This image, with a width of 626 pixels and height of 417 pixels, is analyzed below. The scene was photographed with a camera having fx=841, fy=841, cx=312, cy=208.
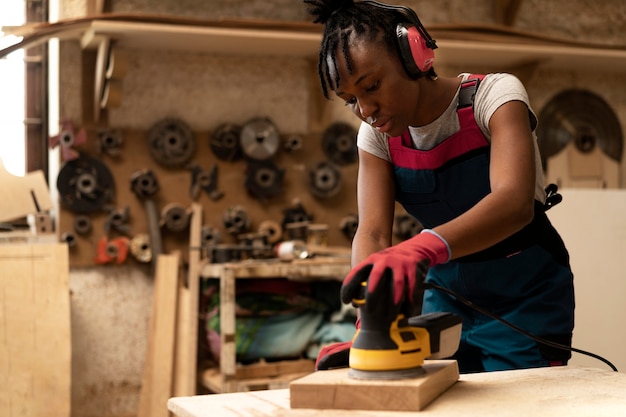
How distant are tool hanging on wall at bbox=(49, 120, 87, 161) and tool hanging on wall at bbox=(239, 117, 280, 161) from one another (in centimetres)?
81

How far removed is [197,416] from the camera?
1.21 m

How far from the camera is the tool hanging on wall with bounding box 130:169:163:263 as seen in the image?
167 inches

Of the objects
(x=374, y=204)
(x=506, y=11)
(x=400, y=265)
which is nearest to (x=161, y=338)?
(x=374, y=204)

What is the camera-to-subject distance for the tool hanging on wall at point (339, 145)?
15.1 feet

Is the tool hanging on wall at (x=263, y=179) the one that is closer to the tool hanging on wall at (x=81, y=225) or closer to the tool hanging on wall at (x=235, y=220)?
the tool hanging on wall at (x=235, y=220)

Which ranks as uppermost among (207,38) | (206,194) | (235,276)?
(207,38)

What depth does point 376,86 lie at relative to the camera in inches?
61.6

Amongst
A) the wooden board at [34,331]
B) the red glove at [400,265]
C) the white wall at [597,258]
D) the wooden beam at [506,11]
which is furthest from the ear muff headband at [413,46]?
the wooden beam at [506,11]

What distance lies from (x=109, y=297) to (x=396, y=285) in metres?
3.25

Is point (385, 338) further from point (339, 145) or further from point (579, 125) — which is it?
point (579, 125)

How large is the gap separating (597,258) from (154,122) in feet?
7.48


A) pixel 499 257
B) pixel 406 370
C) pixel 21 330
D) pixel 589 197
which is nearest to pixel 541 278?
pixel 499 257

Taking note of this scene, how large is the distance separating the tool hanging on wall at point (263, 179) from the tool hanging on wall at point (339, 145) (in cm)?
31

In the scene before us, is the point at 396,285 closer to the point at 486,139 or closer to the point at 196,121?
the point at 486,139
